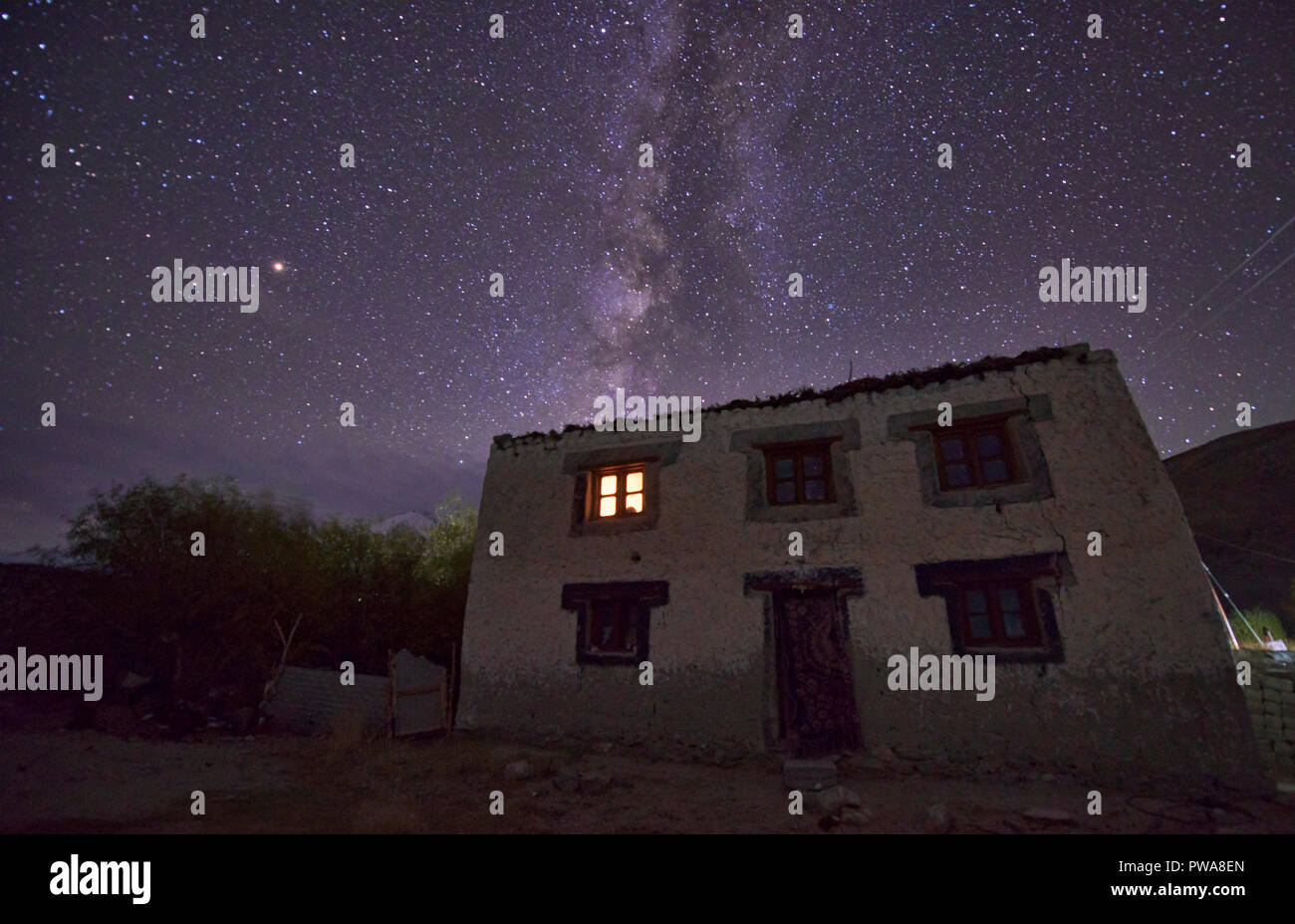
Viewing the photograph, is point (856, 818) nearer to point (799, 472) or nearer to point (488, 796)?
point (488, 796)

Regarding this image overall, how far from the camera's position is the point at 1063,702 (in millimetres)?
7508

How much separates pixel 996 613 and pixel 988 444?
2.75 meters

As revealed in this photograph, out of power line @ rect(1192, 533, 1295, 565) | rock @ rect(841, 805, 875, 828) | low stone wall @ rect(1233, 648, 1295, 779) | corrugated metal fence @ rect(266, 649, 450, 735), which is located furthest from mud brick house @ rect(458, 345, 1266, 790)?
power line @ rect(1192, 533, 1295, 565)

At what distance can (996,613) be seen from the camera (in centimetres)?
825

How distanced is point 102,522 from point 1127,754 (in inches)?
794

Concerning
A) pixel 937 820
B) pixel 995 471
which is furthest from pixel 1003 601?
pixel 937 820

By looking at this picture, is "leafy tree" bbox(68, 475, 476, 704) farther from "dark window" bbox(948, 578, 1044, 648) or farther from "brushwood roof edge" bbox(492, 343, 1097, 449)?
"dark window" bbox(948, 578, 1044, 648)

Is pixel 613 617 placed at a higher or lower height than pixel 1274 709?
higher

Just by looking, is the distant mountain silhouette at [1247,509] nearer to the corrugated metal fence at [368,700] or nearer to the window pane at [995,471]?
the window pane at [995,471]

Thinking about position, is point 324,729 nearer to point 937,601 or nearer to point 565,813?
point 565,813

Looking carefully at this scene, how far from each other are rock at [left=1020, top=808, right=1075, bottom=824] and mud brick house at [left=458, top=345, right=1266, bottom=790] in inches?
70.6

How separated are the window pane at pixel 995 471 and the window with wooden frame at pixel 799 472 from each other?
245cm
